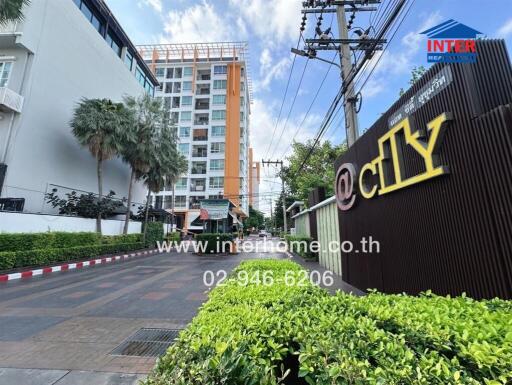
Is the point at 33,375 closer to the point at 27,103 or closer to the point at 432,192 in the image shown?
the point at 432,192

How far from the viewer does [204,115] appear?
4369 cm

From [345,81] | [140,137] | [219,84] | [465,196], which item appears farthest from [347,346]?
[219,84]

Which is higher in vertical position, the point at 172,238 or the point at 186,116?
the point at 186,116

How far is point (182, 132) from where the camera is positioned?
42.6 m

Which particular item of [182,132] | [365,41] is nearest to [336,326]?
[365,41]

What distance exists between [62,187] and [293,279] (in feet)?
58.9

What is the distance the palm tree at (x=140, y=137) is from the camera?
1933 centimetres

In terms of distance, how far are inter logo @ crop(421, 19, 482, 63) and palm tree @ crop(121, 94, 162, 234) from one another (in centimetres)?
1855

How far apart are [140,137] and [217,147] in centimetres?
2132

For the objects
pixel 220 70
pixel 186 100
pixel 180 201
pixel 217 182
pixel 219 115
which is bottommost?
pixel 180 201

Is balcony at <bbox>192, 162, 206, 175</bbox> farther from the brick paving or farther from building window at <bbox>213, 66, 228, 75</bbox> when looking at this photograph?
the brick paving

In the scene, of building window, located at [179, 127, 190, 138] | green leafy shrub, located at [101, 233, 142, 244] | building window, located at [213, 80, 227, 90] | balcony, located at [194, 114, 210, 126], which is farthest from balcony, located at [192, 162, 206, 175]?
green leafy shrub, located at [101, 233, 142, 244]

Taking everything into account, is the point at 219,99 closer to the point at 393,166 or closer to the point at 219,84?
the point at 219,84

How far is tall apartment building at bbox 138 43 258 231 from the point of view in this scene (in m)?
39.6
